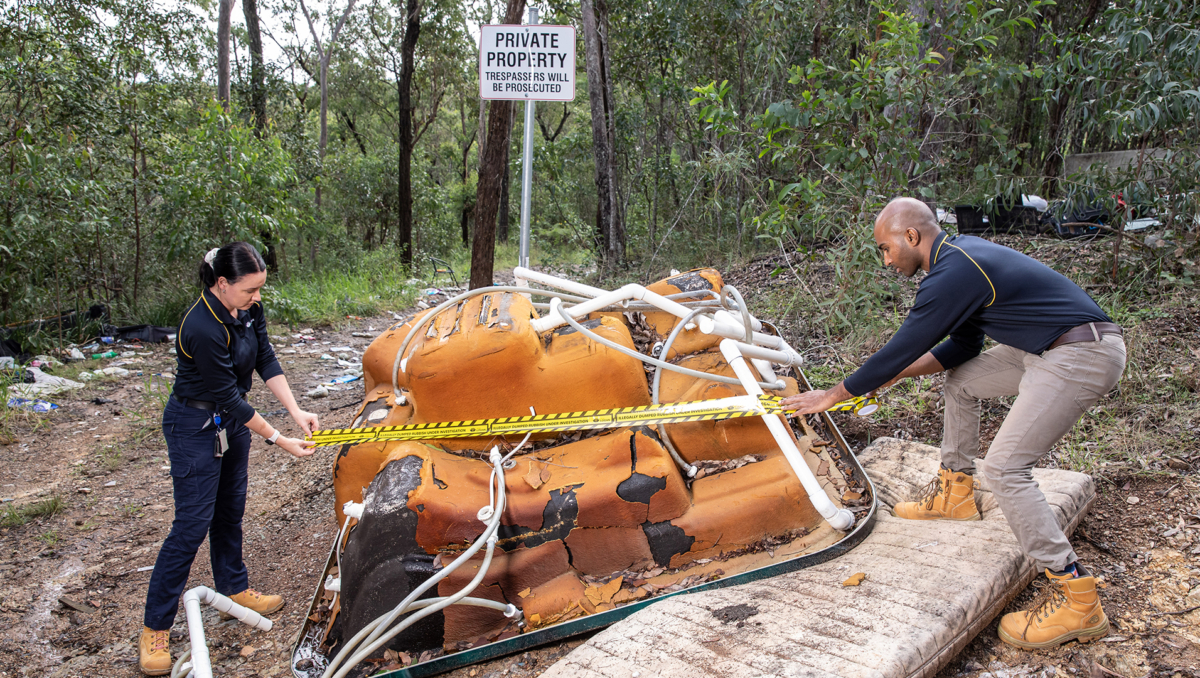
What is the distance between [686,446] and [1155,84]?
3.61 metres

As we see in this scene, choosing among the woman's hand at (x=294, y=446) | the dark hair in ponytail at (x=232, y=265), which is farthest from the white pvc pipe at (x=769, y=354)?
the dark hair in ponytail at (x=232, y=265)

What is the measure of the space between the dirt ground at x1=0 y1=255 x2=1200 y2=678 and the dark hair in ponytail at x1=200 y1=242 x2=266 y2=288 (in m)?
1.51

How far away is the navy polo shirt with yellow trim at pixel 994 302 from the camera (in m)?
2.15

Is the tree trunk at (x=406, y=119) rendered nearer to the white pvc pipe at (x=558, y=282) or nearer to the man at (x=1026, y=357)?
the white pvc pipe at (x=558, y=282)

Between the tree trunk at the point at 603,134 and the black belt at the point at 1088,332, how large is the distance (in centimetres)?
701

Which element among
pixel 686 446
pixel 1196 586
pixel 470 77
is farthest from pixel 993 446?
pixel 470 77

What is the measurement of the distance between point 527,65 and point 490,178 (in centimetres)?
216

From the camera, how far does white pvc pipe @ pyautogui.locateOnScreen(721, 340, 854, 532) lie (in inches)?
94.6

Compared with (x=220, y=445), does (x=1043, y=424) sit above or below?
above

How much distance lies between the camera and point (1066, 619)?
2066 mm

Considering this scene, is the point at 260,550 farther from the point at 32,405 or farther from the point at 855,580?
the point at 32,405

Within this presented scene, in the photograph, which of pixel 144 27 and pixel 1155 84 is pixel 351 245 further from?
pixel 1155 84

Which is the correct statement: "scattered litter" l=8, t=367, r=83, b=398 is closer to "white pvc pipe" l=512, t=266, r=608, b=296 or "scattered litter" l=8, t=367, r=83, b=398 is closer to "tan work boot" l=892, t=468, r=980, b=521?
"white pvc pipe" l=512, t=266, r=608, b=296

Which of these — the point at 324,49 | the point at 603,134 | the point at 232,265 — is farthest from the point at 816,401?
the point at 324,49
